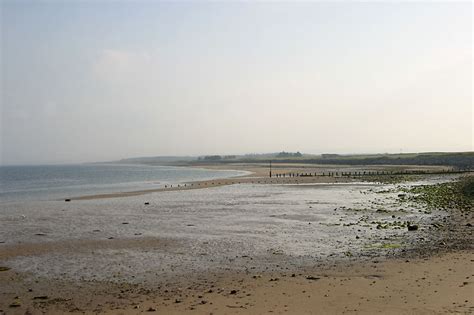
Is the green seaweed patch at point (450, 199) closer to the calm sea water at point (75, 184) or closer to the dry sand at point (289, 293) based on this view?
the dry sand at point (289, 293)

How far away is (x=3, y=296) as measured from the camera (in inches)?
522

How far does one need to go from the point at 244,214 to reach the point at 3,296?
20.2 m

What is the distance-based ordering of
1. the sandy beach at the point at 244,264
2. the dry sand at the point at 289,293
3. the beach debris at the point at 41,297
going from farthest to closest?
1. the beach debris at the point at 41,297
2. the sandy beach at the point at 244,264
3. the dry sand at the point at 289,293

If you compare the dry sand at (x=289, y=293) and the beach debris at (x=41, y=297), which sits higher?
the dry sand at (x=289, y=293)

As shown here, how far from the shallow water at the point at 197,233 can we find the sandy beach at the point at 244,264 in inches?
3.0

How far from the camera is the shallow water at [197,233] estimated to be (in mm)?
16891

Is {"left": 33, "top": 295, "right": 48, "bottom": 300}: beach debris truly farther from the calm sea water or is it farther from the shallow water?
the calm sea water

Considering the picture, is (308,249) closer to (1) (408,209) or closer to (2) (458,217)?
(2) (458,217)

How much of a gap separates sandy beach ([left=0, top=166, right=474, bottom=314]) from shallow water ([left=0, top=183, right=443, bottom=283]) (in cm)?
8

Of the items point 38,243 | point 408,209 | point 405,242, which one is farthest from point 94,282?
point 408,209

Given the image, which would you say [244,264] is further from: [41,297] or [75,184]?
[75,184]

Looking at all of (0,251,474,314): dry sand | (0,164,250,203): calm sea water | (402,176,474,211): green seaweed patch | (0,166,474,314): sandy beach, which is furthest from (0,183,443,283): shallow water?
(0,164,250,203): calm sea water

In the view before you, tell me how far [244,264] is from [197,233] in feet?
25.7

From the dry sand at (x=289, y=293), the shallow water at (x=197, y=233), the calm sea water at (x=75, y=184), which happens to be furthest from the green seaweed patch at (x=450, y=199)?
the calm sea water at (x=75, y=184)
